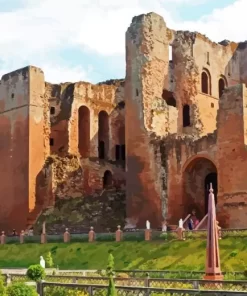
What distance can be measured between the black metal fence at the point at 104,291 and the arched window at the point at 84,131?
2891cm

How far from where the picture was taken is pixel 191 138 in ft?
112

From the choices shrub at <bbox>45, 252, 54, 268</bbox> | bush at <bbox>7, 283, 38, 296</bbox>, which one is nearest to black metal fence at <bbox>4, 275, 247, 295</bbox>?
bush at <bbox>7, 283, 38, 296</bbox>

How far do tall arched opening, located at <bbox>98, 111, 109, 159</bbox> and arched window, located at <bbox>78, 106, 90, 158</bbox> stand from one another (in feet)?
4.53

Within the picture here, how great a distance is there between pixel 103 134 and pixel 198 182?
43.4 feet

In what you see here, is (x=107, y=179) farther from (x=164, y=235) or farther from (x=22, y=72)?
(x=164, y=235)

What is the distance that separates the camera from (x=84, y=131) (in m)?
45.9

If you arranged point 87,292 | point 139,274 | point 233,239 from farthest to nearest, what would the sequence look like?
point 233,239 < point 139,274 < point 87,292

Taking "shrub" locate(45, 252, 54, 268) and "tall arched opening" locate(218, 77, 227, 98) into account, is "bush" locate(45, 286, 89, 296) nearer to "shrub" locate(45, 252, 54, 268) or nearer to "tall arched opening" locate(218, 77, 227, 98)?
"shrub" locate(45, 252, 54, 268)

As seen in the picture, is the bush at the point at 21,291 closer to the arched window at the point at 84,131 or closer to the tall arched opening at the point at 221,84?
the tall arched opening at the point at 221,84

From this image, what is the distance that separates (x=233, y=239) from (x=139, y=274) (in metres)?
5.04

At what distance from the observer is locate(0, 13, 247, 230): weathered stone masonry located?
32.2 meters

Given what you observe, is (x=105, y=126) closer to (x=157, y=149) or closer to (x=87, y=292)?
(x=157, y=149)

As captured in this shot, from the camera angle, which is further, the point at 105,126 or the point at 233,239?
the point at 105,126

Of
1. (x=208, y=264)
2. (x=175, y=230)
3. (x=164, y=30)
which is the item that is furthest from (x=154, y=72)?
(x=208, y=264)
